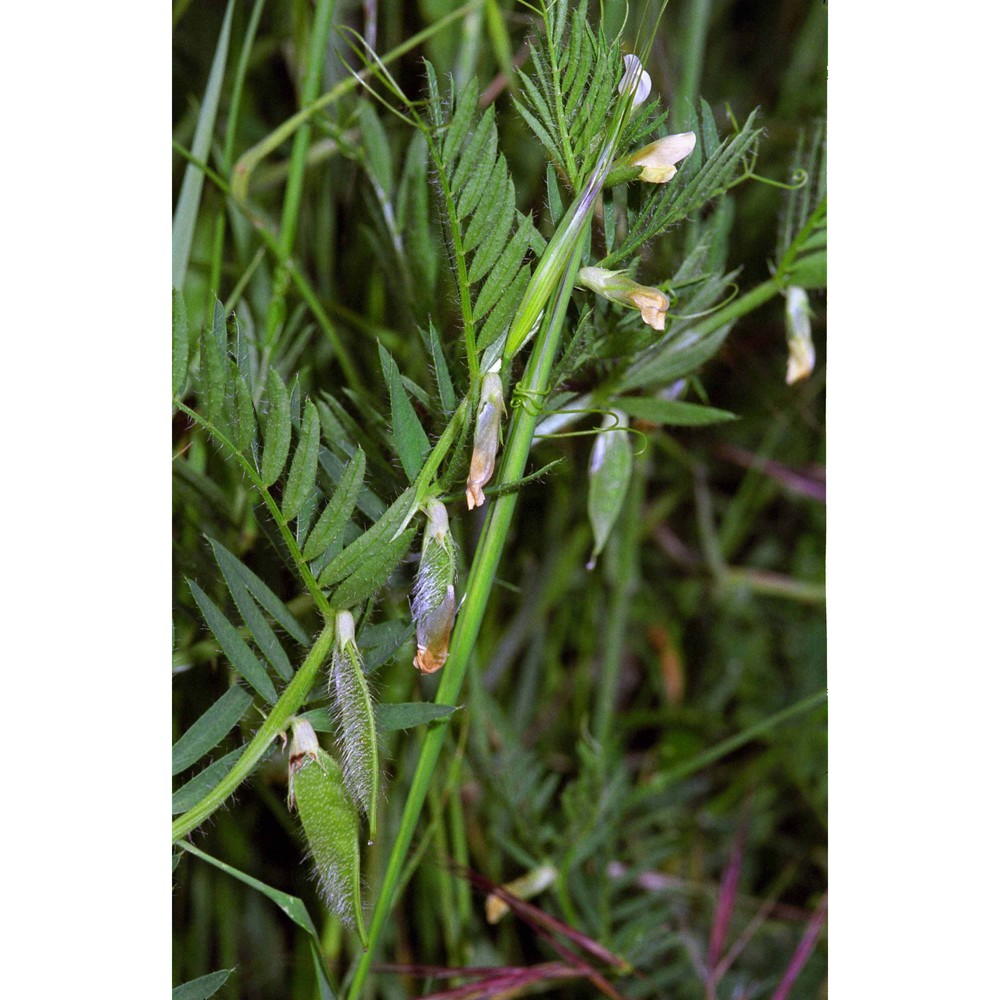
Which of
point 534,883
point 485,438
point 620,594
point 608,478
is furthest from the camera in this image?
point 620,594

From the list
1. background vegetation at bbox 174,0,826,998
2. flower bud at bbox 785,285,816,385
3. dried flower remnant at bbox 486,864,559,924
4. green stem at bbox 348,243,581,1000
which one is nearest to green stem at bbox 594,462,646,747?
background vegetation at bbox 174,0,826,998

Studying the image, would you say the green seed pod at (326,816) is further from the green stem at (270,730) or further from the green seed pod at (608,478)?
the green seed pod at (608,478)

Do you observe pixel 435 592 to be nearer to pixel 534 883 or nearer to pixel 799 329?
pixel 799 329

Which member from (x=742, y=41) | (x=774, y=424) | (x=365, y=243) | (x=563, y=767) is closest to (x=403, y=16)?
(x=365, y=243)

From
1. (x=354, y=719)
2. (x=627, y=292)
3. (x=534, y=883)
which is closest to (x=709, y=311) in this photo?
(x=627, y=292)

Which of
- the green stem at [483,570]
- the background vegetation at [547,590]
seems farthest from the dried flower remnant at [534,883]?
the green stem at [483,570]
